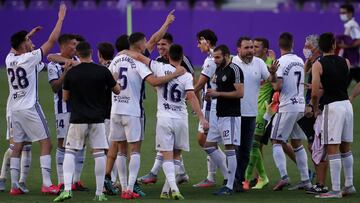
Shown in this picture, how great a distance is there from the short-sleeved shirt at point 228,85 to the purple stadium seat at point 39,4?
24394 mm

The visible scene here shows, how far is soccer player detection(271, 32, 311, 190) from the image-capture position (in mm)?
16703

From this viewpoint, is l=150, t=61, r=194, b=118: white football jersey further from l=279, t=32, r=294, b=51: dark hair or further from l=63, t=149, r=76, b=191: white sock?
l=279, t=32, r=294, b=51: dark hair

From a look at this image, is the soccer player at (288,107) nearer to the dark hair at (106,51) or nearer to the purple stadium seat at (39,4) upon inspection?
the dark hair at (106,51)

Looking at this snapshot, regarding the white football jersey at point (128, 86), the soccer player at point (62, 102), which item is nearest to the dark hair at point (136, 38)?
the white football jersey at point (128, 86)

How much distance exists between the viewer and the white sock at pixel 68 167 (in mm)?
14836

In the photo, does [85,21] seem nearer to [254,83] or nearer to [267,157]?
[267,157]

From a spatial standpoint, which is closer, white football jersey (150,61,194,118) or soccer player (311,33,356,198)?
white football jersey (150,61,194,118)

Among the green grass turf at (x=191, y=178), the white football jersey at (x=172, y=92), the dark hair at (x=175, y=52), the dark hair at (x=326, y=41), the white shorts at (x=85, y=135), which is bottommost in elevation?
the green grass turf at (x=191, y=178)

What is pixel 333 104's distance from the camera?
51.1 ft

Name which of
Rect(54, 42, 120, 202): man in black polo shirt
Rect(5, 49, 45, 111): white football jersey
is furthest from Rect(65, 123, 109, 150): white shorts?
Rect(5, 49, 45, 111): white football jersey

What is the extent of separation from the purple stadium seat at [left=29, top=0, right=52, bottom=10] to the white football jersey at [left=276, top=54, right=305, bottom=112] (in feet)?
78.3

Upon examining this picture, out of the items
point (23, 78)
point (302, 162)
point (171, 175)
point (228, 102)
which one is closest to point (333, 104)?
point (302, 162)

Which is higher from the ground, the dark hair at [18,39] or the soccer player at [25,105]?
the dark hair at [18,39]

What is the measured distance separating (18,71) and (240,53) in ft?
11.0
